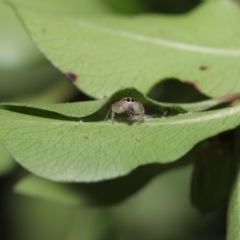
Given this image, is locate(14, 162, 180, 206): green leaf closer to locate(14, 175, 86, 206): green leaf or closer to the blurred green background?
locate(14, 175, 86, 206): green leaf

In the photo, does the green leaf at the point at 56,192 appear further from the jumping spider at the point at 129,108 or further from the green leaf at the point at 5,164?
the jumping spider at the point at 129,108

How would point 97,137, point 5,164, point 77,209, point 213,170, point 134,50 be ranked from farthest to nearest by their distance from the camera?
point 77,209
point 5,164
point 134,50
point 213,170
point 97,137

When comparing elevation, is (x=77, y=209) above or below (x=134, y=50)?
below

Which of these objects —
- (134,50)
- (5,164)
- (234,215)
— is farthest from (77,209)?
(234,215)

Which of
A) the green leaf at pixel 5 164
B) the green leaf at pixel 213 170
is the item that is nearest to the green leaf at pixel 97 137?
the green leaf at pixel 213 170

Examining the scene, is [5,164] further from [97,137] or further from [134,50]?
[97,137]

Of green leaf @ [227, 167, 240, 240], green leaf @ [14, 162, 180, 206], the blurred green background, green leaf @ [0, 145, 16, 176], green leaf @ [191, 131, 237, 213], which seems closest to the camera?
green leaf @ [227, 167, 240, 240]

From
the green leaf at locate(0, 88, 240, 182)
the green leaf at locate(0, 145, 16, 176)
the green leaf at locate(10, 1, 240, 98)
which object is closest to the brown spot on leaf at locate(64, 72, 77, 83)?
the green leaf at locate(10, 1, 240, 98)
